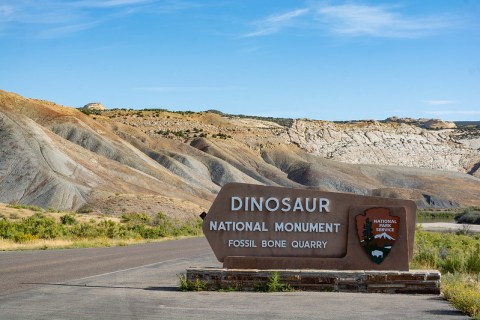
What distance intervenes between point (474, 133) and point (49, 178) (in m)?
129

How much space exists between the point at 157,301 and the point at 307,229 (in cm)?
388

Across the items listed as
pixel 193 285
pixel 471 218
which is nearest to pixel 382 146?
pixel 471 218

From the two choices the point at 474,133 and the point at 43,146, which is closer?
the point at 43,146

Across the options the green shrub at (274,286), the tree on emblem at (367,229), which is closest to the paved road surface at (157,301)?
the green shrub at (274,286)

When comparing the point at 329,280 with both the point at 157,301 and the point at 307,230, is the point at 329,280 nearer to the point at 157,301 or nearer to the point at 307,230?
the point at 307,230

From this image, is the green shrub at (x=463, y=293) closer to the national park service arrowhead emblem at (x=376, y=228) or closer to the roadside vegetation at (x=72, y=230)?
the national park service arrowhead emblem at (x=376, y=228)

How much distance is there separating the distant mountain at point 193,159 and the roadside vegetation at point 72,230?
29.0 ft

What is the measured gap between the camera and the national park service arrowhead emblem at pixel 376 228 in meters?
15.6

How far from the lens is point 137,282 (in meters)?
16.8

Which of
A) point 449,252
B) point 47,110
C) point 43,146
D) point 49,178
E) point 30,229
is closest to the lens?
point 449,252

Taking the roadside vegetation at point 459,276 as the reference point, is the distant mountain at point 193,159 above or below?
above

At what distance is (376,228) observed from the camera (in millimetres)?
15656

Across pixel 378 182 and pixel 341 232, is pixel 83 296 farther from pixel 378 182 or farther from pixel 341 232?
pixel 378 182

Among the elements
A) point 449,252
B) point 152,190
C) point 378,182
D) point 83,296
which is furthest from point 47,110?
point 83,296
